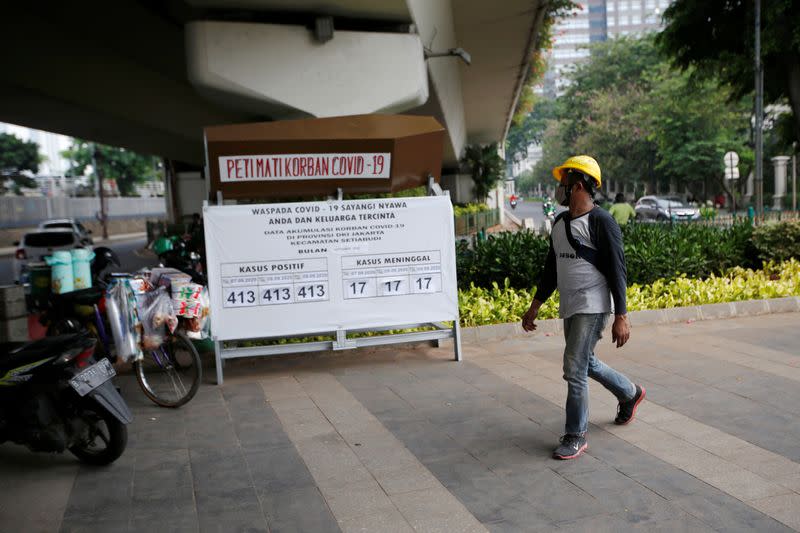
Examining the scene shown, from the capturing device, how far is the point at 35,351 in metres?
4.65

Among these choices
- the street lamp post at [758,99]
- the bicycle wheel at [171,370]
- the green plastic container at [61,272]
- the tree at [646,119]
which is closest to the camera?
the bicycle wheel at [171,370]

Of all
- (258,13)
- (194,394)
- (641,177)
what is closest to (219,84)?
(258,13)

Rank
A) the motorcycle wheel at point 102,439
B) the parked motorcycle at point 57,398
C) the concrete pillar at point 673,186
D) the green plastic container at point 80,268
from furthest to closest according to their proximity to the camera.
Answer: the concrete pillar at point 673,186 < the green plastic container at point 80,268 < the motorcycle wheel at point 102,439 < the parked motorcycle at point 57,398

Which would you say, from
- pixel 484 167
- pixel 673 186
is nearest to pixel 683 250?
pixel 484 167

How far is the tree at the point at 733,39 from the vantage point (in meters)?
19.7

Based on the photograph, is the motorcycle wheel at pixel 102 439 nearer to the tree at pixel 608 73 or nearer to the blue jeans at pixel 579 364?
the blue jeans at pixel 579 364

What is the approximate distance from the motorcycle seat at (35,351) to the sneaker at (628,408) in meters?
3.69

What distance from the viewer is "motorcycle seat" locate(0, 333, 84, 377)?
180 inches

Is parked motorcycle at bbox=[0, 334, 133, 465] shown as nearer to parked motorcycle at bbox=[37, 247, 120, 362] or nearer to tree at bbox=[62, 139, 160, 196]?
parked motorcycle at bbox=[37, 247, 120, 362]

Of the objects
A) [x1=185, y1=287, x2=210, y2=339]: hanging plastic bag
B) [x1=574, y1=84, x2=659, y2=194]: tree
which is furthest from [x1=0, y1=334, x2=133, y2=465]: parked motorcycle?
[x1=574, y1=84, x2=659, y2=194]: tree

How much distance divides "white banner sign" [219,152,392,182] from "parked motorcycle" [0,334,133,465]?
277cm

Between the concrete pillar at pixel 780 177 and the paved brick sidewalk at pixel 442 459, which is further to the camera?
the concrete pillar at pixel 780 177

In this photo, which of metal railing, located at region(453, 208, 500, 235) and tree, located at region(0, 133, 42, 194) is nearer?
metal railing, located at region(453, 208, 500, 235)

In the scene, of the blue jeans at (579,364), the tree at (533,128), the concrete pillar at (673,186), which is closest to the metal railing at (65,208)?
the concrete pillar at (673,186)
